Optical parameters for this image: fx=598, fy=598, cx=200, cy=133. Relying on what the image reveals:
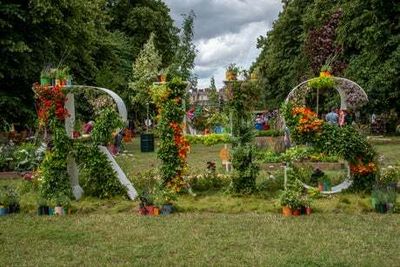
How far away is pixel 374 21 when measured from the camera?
29.3 meters

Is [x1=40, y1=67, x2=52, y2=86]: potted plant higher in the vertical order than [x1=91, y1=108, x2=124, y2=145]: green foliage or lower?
higher

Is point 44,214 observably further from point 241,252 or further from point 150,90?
point 241,252

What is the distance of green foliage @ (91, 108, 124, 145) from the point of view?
13055 mm

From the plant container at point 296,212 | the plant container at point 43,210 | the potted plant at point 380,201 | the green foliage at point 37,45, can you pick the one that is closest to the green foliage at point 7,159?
the green foliage at point 37,45

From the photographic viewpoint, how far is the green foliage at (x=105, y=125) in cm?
1305

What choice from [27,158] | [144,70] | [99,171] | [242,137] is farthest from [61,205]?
[144,70]

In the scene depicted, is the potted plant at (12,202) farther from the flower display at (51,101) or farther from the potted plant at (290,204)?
the potted plant at (290,204)

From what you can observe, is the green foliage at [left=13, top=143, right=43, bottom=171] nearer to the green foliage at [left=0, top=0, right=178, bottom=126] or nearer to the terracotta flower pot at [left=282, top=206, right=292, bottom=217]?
the green foliage at [left=0, top=0, right=178, bottom=126]

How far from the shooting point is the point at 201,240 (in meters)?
8.74

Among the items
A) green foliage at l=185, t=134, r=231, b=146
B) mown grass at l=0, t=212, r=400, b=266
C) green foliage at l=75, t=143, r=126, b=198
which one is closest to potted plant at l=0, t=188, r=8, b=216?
mown grass at l=0, t=212, r=400, b=266

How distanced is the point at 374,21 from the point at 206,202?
2030 centimetres

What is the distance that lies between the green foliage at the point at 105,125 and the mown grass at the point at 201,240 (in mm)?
2448

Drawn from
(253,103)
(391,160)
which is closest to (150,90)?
(253,103)

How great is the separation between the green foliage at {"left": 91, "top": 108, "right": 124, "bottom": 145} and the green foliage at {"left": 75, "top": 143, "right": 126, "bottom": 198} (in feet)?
0.67
